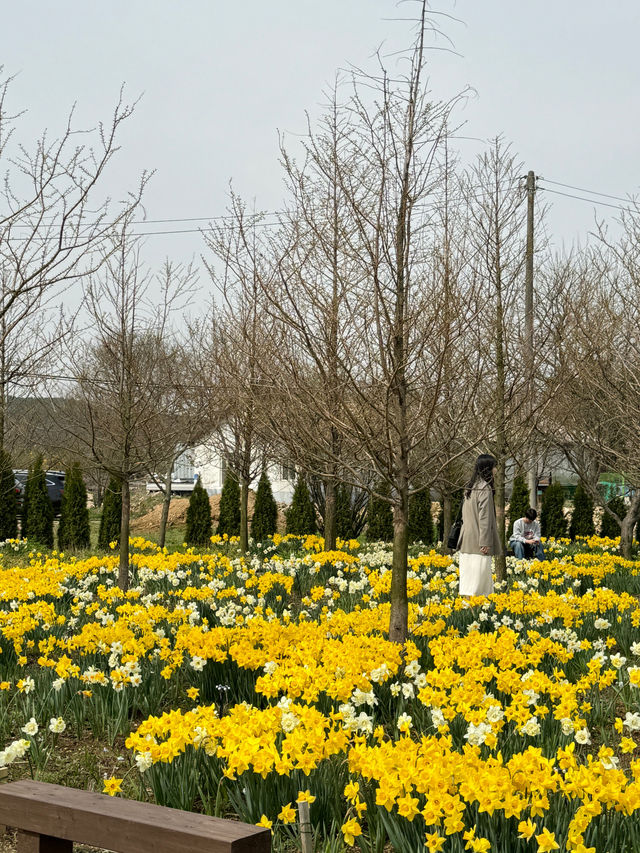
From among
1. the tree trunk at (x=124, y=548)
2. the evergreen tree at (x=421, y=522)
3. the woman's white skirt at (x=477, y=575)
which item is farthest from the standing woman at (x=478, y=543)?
the evergreen tree at (x=421, y=522)

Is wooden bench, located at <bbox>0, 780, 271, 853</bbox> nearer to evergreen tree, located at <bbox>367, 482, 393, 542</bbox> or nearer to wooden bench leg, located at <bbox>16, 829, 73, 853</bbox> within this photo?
wooden bench leg, located at <bbox>16, 829, 73, 853</bbox>

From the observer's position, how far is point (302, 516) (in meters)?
16.4

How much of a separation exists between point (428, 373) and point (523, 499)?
39.3ft

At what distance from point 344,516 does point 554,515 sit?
448 centimetres

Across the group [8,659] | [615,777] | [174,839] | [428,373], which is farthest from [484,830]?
[8,659]

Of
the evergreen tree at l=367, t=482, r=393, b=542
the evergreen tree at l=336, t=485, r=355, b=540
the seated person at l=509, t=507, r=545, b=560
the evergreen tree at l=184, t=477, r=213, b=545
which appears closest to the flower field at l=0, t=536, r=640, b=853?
the seated person at l=509, t=507, r=545, b=560

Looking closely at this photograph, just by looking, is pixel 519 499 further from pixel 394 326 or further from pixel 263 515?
pixel 394 326

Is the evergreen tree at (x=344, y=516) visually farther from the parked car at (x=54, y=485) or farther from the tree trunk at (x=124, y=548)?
the parked car at (x=54, y=485)

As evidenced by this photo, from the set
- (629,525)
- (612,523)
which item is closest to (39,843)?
(629,525)

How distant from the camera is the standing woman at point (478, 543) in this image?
29.3ft

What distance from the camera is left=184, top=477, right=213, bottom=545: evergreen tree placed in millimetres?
16609

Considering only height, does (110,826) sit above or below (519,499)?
below

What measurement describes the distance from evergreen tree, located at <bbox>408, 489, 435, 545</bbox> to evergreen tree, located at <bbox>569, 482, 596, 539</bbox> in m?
3.13

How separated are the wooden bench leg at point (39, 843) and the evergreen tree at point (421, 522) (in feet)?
46.5
